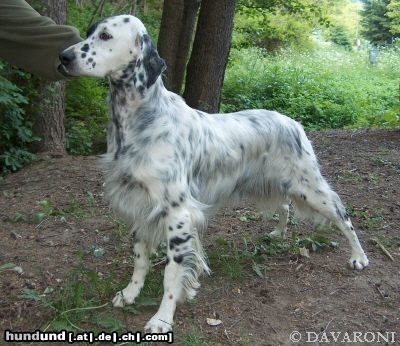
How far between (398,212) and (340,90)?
1155 cm

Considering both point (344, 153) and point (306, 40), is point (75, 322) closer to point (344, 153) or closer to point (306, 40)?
point (344, 153)

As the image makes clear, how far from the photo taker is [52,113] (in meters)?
6.82

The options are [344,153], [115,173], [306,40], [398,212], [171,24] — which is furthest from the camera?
[306,40]

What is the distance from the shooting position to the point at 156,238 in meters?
3.69

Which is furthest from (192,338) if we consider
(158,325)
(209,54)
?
(209,54)

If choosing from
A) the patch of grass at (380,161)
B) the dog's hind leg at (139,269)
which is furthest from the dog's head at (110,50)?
the patch of grass at (380,161)

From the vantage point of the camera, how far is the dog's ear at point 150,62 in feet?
11.0

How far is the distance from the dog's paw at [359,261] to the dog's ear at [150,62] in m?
2.13

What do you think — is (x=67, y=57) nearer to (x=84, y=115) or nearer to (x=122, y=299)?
(x=122, y=299)

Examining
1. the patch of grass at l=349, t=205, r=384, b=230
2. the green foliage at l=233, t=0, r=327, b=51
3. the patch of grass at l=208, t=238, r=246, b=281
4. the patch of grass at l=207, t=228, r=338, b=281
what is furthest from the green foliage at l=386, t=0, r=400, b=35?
the patch of grass at l=208, t=238, r=246, b=281

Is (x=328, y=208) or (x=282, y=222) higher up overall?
(x=328, y=208)

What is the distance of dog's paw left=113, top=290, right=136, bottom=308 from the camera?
3639 millimetres

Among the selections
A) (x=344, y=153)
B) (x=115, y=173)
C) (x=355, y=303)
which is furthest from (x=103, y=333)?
(x=344, y=153)

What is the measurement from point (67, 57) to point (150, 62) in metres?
0.50
